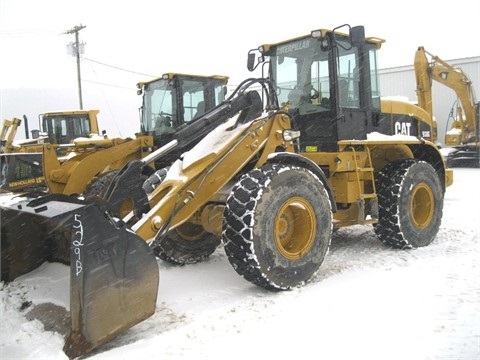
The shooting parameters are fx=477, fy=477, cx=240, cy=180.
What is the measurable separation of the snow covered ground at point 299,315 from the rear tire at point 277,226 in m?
0.21

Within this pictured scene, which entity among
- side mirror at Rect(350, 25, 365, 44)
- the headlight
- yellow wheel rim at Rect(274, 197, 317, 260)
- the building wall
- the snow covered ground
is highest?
the building wall

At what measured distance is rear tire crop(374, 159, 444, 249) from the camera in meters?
5.77

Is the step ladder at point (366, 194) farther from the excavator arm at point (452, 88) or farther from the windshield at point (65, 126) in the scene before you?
the windshield at point (65, 126)

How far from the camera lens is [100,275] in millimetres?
3254

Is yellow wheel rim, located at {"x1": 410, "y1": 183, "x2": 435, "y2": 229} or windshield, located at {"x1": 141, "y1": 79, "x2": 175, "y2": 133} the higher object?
windshield, located at {"x1": 141, "y1": 79, "x2": 175, "y2": 133}

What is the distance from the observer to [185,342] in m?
3.29

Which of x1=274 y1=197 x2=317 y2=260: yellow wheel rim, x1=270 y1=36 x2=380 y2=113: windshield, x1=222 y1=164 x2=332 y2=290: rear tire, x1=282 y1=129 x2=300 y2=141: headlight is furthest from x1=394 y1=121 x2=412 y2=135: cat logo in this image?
x1=274 y1=197 x2=317 y2=260: yellow wheel rim

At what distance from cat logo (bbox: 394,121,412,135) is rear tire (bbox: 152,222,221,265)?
9.83 ft

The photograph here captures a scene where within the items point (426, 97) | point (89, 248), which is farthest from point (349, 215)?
point (426, 97)

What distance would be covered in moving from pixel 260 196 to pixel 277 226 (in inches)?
15.8

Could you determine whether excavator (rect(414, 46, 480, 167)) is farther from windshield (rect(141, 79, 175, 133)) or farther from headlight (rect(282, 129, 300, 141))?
headlight (rect(282, 129, 300, 141))

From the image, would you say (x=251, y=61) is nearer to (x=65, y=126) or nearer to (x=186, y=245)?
(x=186, y=245)

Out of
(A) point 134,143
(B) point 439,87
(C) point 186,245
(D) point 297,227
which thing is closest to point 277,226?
(D) point 297,227

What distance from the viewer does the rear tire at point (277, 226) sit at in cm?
407
